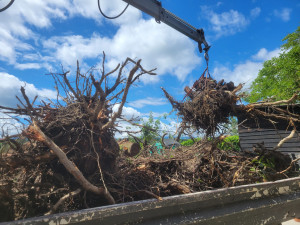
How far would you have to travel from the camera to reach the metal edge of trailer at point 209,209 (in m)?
1.18

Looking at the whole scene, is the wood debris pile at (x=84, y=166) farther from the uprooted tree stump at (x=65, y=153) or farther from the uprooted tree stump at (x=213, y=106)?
the uprooted tree stump at (x=213, y=106)

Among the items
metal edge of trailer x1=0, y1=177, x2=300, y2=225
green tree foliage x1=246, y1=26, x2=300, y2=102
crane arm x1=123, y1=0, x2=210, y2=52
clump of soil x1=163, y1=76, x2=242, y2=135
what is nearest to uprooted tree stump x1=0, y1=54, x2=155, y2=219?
metal edge of trailer x1=0, y1=177, x2=300, y2=225

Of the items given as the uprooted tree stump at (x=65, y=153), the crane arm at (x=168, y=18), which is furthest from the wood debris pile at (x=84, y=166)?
the crane arm at (x=168, y=18)

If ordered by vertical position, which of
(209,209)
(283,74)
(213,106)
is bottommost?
(209,209)

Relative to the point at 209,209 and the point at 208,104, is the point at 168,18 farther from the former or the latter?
the point at 209,209

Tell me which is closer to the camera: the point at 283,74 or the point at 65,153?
the point at 65,153

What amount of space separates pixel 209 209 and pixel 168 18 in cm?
441

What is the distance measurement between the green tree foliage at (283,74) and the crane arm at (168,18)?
12702 millimetres

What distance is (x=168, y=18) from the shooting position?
4.95m

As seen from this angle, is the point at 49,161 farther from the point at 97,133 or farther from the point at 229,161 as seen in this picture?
the point at 229,161

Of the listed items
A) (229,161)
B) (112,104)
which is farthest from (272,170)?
(112,104)

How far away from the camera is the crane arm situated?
4.48m

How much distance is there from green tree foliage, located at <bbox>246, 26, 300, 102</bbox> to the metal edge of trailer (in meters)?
15.7

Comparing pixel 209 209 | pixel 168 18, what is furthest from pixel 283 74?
pixel 209 209
